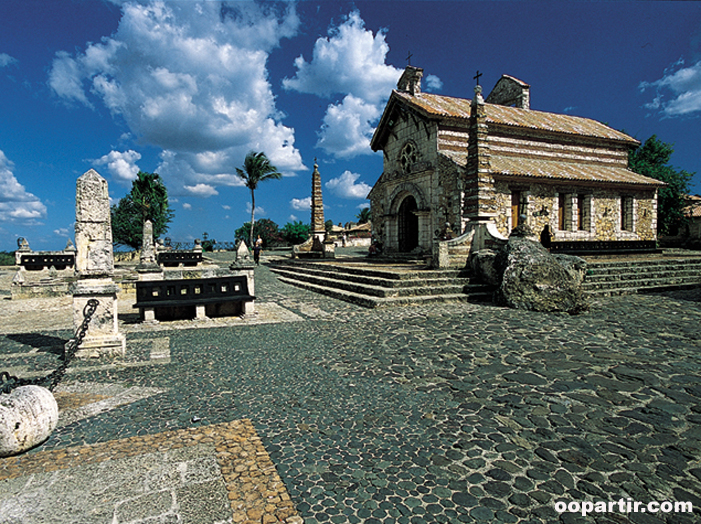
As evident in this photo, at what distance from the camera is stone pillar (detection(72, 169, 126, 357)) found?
5543 millimetres

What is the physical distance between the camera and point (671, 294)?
10797 millimetres

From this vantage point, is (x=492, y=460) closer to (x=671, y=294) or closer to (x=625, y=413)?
(x=625, y=413)

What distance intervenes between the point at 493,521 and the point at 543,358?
335cm

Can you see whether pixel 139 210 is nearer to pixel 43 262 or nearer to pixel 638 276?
pixel 43 262

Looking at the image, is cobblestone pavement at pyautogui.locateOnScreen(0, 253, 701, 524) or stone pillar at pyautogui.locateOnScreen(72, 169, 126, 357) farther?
stone pillar at pyautogui.locateOnScreen(72, 169, 126, 357)

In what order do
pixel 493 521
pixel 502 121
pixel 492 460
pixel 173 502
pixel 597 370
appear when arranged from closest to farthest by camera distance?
pixel 493 521 → pixel 173 502 → pixel 492 460 → pixel 597 370 → pixel 502 121

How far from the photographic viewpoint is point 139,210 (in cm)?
4044

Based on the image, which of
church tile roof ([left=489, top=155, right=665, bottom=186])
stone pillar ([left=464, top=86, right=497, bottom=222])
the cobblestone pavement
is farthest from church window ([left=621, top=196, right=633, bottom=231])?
the cobblestone pavement

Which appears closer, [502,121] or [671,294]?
[671,294]

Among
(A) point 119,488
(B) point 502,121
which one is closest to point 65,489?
(A) point 119,488

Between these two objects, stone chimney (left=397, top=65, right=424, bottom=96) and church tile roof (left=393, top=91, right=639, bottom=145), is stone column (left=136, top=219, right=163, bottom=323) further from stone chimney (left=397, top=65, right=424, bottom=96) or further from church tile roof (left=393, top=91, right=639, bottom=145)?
stone chimney (left=397, top=65, right=424, bottom=96)

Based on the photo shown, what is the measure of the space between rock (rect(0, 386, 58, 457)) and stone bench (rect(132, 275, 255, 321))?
4.91m

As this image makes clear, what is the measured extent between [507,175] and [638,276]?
7516 mm

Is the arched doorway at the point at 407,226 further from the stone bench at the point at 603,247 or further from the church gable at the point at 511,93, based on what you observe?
the church gable at the point at 511,93
